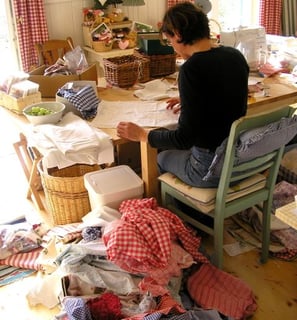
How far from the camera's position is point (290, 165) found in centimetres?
259

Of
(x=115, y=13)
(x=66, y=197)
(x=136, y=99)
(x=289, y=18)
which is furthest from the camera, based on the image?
(x=289, y=18)

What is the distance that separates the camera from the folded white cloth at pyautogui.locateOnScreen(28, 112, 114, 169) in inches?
71.8

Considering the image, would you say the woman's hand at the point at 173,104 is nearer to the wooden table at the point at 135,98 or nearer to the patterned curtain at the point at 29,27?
the wooden table at the point at 135,98

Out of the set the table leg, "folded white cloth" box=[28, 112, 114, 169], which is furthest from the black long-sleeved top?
"folded white cloth" box=[28, 112, 114, 169]

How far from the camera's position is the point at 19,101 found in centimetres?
220

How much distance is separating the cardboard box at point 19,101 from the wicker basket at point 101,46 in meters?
1.43

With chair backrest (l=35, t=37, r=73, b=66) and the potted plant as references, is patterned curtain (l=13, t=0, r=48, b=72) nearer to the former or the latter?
chair backrest (l=35, t=37, r=73, b=66)

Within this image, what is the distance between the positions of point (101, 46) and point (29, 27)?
616 mm

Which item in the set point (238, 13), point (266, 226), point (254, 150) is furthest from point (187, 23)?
point (238, 13)

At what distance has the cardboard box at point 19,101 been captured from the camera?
2202 mm

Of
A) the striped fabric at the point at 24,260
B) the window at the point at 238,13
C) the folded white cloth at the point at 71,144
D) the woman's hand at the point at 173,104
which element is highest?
the window at the point at 238,13

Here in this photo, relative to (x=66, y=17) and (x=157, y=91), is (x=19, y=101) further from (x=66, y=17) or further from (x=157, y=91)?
(x=66, y=17)

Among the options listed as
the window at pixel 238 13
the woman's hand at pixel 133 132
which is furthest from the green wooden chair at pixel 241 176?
the window at pixel 238 13

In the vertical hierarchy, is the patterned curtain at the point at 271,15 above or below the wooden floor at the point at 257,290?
above
